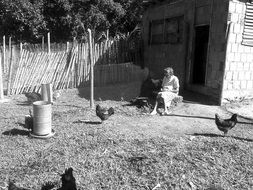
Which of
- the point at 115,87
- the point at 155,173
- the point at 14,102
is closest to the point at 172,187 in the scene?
the point at 155,173

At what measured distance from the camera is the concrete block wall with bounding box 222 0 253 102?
26.3 ft

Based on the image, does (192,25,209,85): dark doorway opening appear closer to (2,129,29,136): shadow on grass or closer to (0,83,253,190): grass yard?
(0,83,253,190): grass yard

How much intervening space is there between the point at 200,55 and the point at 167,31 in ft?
6.54

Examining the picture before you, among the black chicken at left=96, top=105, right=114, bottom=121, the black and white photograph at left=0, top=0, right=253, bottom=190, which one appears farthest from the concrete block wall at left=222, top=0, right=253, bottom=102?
the black chicken at left=96, top=105, right=114, bottom=121

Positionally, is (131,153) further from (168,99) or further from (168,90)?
(168,90)

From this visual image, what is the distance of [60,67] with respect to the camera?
33.4 feet

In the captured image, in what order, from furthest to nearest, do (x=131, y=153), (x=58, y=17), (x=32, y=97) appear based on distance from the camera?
1. (x=58, y=17)
2. (x=32, y=97)
3. (x=131, y=153)

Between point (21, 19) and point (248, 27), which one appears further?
point (21, 19)

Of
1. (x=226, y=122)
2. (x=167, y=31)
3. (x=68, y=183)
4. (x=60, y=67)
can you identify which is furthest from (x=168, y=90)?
(x=68, y=183)

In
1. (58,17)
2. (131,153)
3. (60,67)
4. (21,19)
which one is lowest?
(131,153)

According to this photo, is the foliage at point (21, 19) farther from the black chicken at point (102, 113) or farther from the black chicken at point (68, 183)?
the black chicken at point (68, 183)

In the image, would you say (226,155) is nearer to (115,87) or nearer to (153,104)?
(153,104)

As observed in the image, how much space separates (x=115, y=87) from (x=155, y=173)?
682cm

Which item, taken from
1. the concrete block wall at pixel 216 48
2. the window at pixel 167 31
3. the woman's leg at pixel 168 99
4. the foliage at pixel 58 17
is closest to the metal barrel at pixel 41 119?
the woman's leg at pixel 168 99
